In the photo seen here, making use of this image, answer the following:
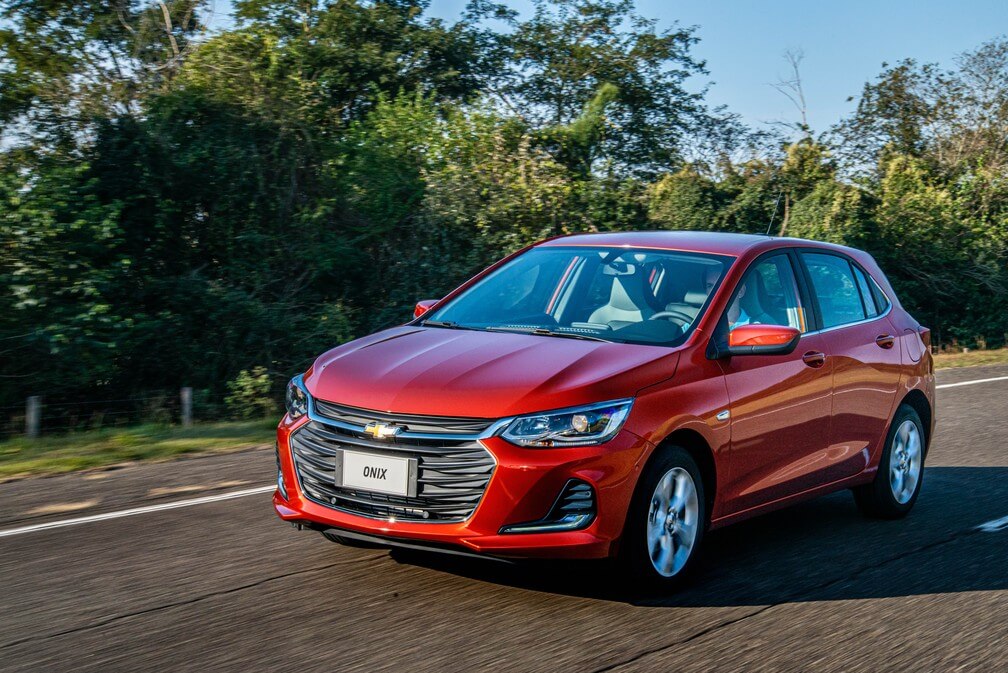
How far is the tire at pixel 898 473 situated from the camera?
7.06 m

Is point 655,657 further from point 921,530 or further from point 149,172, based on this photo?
point 149,172

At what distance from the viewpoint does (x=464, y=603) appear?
4.92 m

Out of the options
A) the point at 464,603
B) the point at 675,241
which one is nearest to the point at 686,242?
the point at 675,241

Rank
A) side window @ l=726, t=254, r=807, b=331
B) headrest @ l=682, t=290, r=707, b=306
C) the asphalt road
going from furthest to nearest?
side window @ l=726, t=254, r=807, b=331 < headrest @ l=682, t=290, r=707, b=306 < the asphalt road

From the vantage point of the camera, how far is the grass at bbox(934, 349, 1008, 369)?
18.9m

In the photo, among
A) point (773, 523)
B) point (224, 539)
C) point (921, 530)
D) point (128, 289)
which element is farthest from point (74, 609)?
point (128, 289)

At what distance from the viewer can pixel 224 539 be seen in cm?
613

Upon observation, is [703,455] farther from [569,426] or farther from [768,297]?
[768,297]

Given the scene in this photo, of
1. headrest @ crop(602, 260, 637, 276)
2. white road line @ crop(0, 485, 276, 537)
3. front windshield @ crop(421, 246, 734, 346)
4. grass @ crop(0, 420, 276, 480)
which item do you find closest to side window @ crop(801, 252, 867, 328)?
front windshield @ crop(421, 246, 734, 346)

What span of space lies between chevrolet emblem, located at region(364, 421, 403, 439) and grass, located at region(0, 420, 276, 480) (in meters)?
4.53

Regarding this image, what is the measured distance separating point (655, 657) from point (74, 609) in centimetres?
241

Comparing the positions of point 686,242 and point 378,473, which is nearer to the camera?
point 378,473

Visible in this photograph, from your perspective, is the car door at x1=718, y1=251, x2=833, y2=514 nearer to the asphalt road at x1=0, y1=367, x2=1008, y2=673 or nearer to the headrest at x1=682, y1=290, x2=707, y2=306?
the headrest at x1=682, y1=290, x2=707, y2=306

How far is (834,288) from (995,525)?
5.64ft
